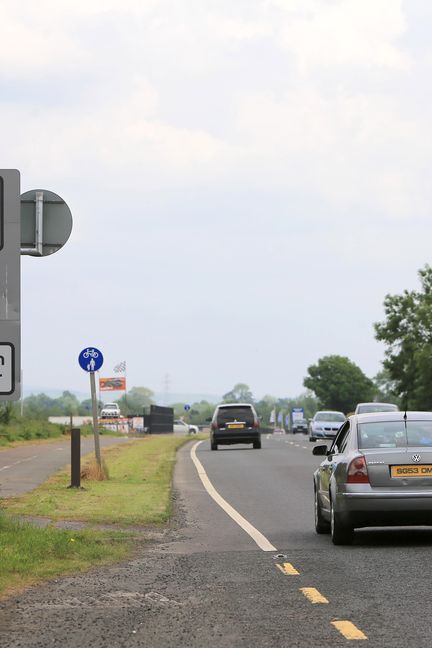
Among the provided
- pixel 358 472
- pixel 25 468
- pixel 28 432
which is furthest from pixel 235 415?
pixel 358 472

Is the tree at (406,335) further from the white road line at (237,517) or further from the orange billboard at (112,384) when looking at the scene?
the white road line at (237,517)

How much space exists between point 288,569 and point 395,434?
10.1 feet

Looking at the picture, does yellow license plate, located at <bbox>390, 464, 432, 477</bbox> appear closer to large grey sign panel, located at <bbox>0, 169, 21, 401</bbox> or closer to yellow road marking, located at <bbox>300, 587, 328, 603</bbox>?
yellow road marking, located at <bbox>300, 587, 328, 603</bbox>

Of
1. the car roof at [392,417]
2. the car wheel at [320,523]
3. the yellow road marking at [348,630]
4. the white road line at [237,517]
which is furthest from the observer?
the car wheel at [320,523]

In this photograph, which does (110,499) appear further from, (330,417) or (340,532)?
(330,417)

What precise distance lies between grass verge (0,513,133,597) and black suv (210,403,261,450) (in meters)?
33.5

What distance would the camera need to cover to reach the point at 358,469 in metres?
14.7

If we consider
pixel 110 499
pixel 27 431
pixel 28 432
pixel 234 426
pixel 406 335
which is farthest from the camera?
pixel 406 335

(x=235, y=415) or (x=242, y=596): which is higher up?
(x=235, y=415)

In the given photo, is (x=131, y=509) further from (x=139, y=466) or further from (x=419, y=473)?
(x=139, y=466)

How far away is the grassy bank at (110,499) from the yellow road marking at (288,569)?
5.55 meters

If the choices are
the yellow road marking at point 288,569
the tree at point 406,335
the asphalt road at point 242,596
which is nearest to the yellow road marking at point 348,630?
the asphalt road at point 242,596

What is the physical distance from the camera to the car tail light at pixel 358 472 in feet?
48.2

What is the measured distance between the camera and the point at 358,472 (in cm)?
1472
